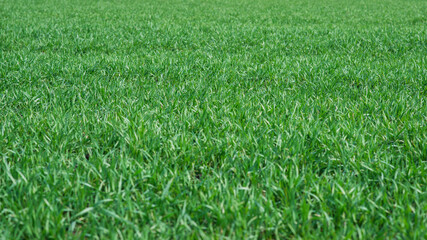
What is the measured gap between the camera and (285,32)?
8.76 metres

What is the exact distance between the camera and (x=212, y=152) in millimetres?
2334

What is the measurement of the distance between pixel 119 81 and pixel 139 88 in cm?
36

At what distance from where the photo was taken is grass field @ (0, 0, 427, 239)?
65.3 inches

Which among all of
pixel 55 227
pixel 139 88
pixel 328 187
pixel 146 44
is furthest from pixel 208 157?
→ pixel 146 44

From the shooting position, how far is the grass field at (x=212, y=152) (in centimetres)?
166

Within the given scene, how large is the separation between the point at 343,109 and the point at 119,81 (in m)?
2.47

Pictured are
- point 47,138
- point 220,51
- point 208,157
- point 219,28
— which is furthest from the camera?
point 219,28

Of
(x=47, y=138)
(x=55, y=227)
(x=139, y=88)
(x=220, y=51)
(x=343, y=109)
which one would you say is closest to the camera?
(x=55, y=227)

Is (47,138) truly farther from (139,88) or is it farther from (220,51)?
(220,51)

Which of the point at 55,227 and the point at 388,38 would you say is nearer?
the point at 55,227

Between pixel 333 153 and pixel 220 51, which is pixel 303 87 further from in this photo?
pixel 220 51

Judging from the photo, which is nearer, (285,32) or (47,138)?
(47,138)

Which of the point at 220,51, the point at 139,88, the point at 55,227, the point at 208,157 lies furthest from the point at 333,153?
the point at 220,51

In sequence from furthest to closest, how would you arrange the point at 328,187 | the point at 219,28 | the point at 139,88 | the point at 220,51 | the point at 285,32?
the point at 219,28 < the point at 285,32 < the point at 220,51 < the point at 139,88 < the point at 328,187
